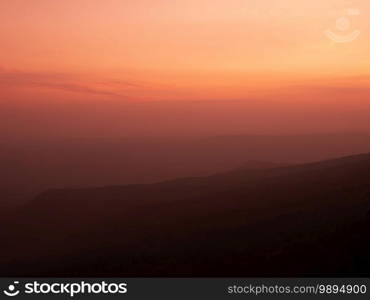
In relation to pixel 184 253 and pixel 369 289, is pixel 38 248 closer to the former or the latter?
pixel 184 253

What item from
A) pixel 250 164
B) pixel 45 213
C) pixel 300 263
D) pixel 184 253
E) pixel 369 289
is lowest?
pixel 369 289

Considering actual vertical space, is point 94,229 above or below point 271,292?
above

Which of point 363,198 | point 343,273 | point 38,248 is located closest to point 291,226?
point 363,198

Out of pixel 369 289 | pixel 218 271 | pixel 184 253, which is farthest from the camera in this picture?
pixel 184 253

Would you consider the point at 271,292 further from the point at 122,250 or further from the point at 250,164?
the point at 250,164

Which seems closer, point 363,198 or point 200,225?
point 363,198

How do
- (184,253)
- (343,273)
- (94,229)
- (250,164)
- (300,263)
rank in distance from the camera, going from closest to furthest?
1. (343,273)
2. (300,263)
3. (184,253)
4. (94,229)
5. (250,164)
